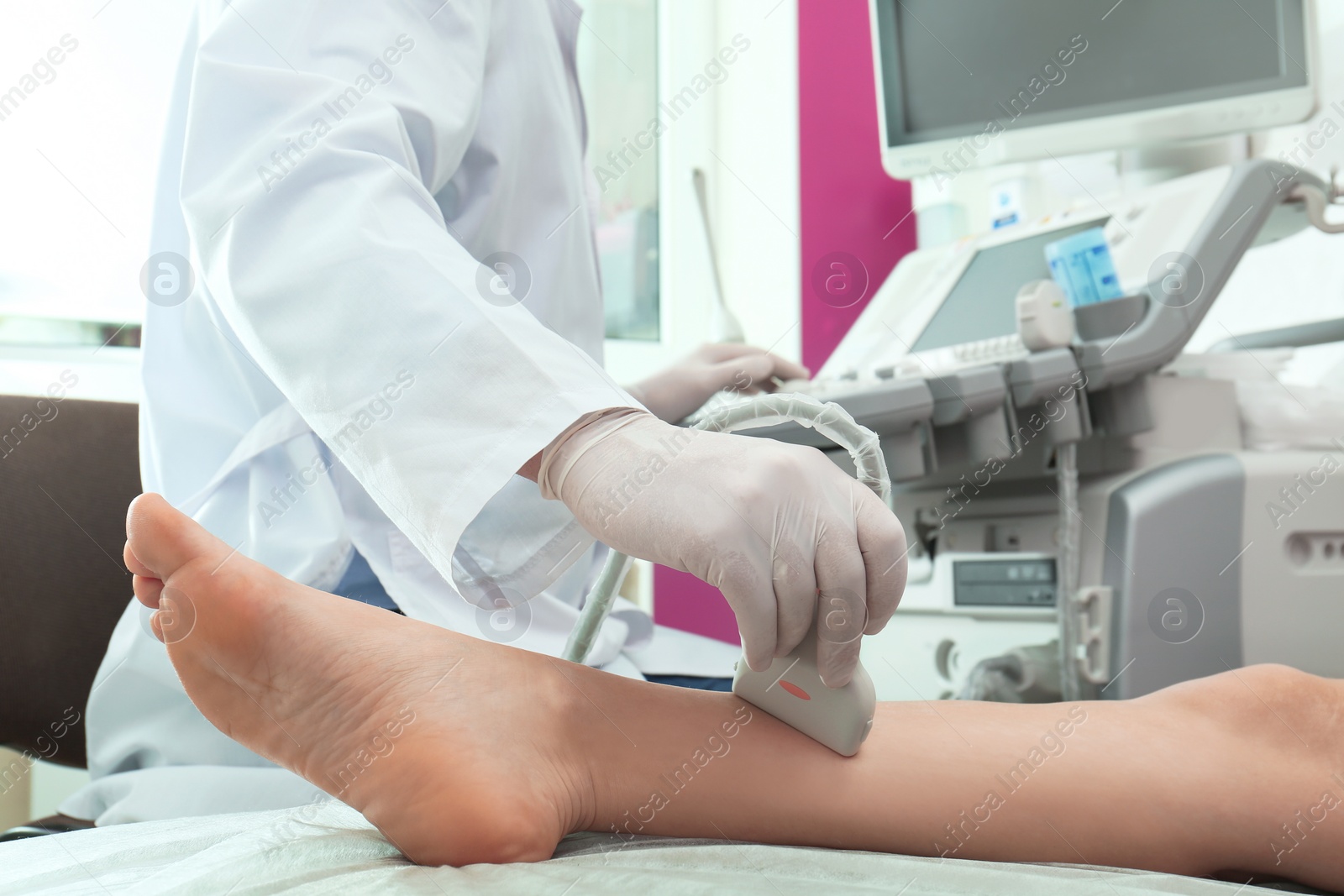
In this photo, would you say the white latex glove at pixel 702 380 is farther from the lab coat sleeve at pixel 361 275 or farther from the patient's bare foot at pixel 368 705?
the patient's bare foot at pixel 368 705

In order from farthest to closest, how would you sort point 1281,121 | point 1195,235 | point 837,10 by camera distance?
point 837,10 < point 1281,121 < point 1195,235

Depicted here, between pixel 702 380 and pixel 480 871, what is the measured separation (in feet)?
2.39

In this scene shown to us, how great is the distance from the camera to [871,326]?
1565 mm

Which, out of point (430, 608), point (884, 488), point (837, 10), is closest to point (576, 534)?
point (430, 608)

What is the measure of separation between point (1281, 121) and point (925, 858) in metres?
1.15

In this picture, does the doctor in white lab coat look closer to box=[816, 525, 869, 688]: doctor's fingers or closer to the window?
box=[816, 525, 869, 688]: doctor's fingers

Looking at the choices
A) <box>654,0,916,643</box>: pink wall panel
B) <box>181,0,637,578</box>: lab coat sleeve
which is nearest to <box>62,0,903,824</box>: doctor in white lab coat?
<box>181,0,637,578</box>: lab coat sleeve

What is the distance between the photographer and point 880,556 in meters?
0.55

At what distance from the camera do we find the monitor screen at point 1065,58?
4.05 feet

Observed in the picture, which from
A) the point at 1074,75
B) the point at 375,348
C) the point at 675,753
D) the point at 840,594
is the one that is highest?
the point at 1074,75

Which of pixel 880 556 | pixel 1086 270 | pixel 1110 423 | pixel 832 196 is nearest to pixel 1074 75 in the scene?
pixel 1086 270

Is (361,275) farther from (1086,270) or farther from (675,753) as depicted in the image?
(1086,270)

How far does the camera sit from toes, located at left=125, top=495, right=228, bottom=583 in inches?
22.3

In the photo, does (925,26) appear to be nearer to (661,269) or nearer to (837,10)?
(837,10)
